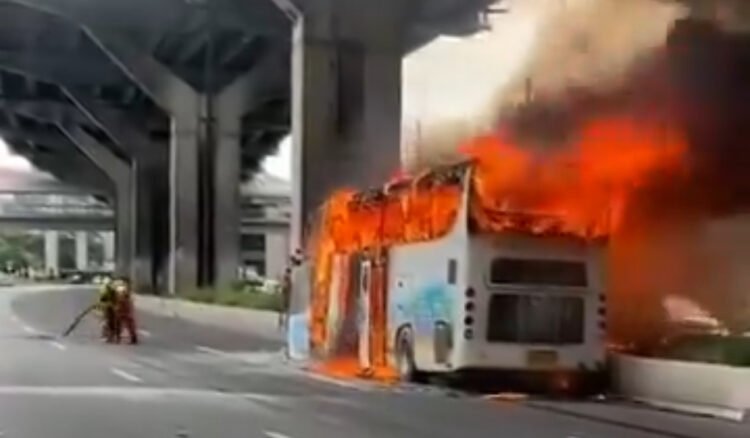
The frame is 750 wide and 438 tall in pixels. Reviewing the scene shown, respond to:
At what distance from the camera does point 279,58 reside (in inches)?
3054

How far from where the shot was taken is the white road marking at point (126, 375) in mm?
27141

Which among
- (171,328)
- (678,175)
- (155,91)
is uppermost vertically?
(155,91)

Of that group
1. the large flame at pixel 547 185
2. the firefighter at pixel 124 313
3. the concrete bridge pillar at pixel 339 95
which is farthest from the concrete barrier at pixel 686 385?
the concrete bridge pillar at pixel 339 95

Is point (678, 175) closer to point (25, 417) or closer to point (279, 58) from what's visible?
point (25, 417)

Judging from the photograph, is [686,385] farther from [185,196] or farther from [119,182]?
[119,182]

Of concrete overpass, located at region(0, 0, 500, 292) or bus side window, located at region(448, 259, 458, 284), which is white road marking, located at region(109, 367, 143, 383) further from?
concrete overpass, located at region(0, 0, 500, 292)

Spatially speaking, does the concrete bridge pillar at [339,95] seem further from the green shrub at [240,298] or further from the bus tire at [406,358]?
the bus tire at [406,358]

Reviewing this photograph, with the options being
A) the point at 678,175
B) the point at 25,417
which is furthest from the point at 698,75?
the point at 25,417

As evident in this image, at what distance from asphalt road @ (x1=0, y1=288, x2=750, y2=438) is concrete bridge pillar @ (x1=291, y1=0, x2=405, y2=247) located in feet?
52.6

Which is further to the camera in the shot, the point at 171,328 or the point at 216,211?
the point at 216,211

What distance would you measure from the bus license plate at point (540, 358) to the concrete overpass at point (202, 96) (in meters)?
8.29

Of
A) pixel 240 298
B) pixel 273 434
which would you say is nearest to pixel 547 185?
pixel 273 434

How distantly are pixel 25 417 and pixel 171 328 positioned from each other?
112 feet

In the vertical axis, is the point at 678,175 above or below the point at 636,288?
above
